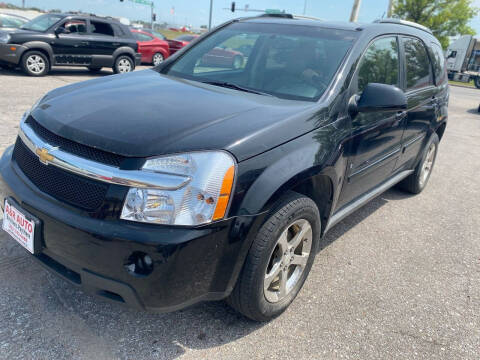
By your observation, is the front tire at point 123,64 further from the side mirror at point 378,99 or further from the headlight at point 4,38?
the side mirror at point 378,99

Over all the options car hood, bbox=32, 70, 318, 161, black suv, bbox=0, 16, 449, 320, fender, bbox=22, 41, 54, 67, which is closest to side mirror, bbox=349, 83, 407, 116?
black suv, bbox=0, 16, 449, 320

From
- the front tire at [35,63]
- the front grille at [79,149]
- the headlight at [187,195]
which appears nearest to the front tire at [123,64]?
the front tire at [35,63]

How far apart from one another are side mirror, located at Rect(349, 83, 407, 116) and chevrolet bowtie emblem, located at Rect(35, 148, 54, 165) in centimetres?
184

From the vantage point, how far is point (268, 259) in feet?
6.98

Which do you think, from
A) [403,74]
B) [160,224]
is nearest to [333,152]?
[160,224]

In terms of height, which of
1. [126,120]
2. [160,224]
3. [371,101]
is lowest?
[160,224]

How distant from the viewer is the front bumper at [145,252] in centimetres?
176

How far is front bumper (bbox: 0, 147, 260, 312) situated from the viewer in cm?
176

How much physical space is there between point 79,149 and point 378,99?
1837mm

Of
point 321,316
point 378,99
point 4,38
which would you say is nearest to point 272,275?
point 321,316

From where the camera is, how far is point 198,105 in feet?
7.69

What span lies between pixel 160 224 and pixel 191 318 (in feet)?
2.87

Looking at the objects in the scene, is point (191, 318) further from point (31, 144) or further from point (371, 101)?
point (371, 101)

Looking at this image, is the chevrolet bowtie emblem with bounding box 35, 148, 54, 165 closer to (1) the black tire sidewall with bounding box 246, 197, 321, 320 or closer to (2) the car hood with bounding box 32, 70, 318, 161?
(2) the car hood with bounding box 32, 70, 318, 161
